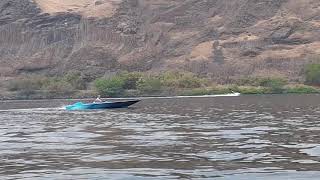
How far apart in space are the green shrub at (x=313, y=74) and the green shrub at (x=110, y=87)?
102 feet

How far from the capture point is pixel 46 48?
149m

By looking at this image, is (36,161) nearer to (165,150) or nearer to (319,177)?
(165,150)

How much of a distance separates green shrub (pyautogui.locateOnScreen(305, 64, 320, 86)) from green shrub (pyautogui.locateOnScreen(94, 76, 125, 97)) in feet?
102

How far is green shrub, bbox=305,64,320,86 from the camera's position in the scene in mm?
119750

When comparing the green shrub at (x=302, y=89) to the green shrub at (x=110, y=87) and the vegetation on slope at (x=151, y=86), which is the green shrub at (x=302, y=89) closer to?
the vegetation on slope at (x=151, y=86)

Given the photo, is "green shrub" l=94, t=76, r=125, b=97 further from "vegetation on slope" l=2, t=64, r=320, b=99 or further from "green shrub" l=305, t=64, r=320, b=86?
"green shrub" l=305, t=64, r=320, b=86

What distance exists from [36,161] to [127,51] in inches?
4763

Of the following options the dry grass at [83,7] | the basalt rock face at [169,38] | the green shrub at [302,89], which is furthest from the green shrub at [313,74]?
the dry grass at [83,7]

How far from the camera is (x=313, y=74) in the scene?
12000 cm

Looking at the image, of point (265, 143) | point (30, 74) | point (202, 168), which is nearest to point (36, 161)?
point (202, 168)

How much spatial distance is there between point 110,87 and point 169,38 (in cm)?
2803

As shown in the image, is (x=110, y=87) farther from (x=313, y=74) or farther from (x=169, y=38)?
(x=313, y=74)

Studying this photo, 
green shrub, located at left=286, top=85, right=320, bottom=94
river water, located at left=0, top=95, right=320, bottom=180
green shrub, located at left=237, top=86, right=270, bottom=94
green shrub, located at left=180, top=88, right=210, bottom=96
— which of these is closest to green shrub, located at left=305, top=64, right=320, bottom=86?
green shrub, located at left=286, top=85, right=320, bottom=94

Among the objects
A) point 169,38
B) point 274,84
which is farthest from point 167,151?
point 169,38
